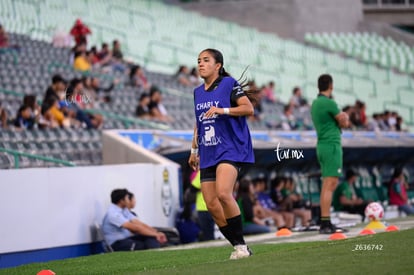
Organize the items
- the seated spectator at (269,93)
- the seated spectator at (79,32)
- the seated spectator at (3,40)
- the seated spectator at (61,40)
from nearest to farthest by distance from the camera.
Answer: the seated spectator at (3,40) < the seated spectator at (79,32) < the seated spectator at (61,40) < the seated spectator at (269,93)

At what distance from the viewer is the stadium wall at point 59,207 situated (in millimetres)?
14156

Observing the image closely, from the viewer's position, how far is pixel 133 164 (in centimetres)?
1661

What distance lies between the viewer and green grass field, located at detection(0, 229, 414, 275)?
8688 mm

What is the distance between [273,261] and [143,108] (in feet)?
42.8

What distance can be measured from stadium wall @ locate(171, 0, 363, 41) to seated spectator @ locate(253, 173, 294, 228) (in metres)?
23.2

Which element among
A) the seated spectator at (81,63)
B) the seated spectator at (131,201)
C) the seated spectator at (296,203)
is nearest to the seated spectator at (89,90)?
the seated spectator at (81,63)

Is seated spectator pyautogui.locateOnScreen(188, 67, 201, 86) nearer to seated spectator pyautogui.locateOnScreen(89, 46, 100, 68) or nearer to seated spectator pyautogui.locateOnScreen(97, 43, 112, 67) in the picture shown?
seated spectator pyautogui.locateOnScreen(97, 43, 112, 67)

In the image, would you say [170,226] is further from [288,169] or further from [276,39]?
[276,39]

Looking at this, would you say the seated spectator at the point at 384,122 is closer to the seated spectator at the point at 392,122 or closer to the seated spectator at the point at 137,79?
the seated spectator at the point at 392,122

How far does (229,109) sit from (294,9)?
33169 mm

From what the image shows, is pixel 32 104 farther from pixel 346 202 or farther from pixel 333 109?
pixel 346 202

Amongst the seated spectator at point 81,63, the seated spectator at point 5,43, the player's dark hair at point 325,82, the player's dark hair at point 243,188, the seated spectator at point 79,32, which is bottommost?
the player's dark hair at point 243,188

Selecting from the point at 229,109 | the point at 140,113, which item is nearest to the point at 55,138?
the point at 140,113

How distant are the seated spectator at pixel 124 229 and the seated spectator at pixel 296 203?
209 inches
